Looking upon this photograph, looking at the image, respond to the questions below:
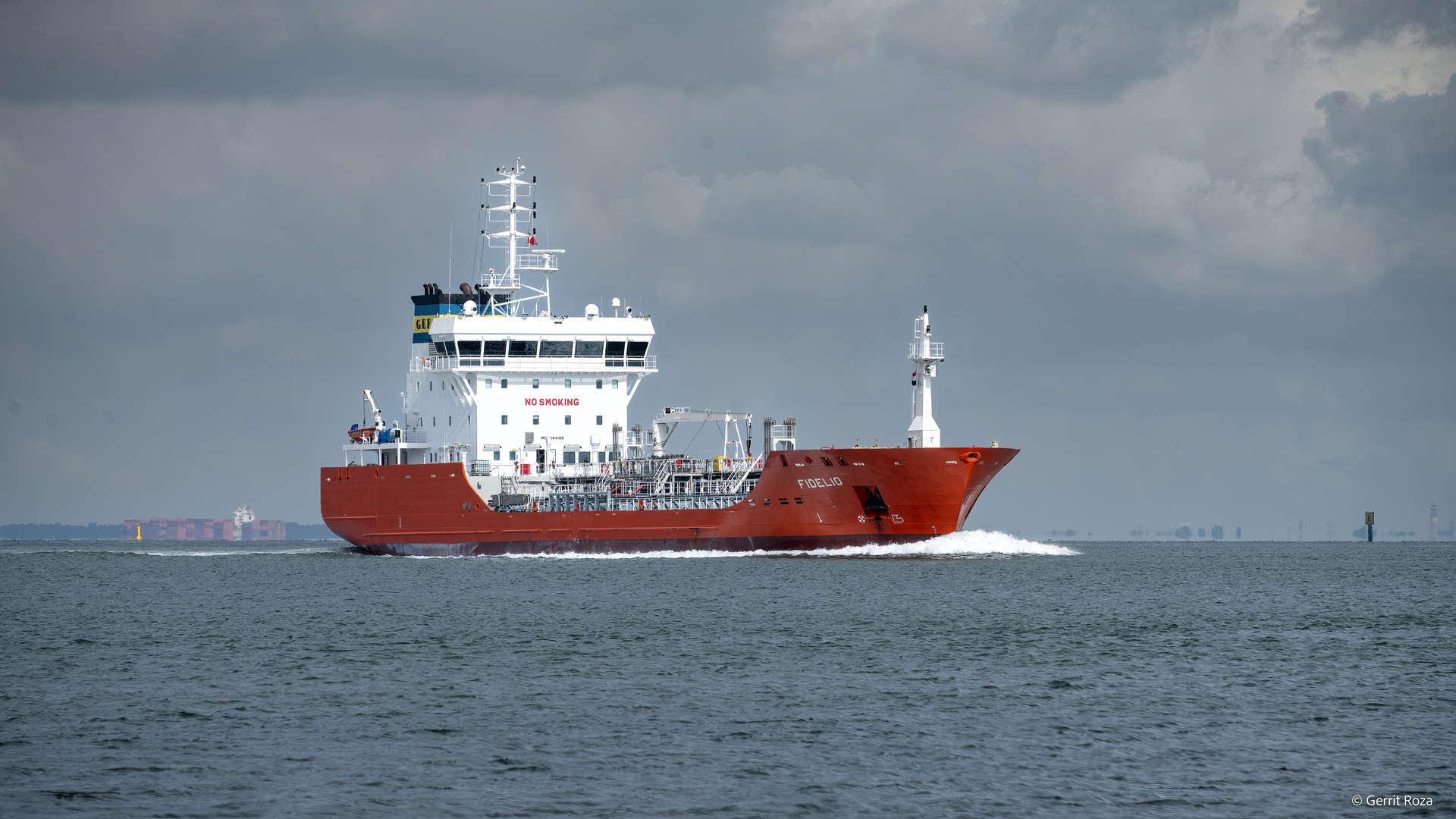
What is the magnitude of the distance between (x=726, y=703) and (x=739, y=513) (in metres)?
28.8

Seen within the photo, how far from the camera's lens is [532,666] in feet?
86.9

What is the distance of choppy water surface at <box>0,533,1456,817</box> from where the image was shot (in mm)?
16531

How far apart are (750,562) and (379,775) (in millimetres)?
39048

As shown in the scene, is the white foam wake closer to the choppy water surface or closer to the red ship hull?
the red ship hull

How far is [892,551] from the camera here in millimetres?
49969

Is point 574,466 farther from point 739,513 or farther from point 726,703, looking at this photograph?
point 726,703

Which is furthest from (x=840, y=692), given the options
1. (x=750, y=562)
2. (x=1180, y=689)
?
(x=750, y=562)

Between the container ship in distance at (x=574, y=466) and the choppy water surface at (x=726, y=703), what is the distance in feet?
17.3

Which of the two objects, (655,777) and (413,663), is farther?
(413,663)

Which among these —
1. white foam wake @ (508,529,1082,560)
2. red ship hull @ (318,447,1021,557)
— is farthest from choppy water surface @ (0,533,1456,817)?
white foam wake @ (508,529,1082,560)

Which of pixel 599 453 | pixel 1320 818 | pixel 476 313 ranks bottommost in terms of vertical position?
pixel 1320 818

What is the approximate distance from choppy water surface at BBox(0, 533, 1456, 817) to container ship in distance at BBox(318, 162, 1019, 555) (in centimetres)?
529

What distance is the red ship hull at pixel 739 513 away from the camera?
47969mm

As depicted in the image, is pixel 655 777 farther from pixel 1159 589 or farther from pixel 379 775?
pixel 1159 589
